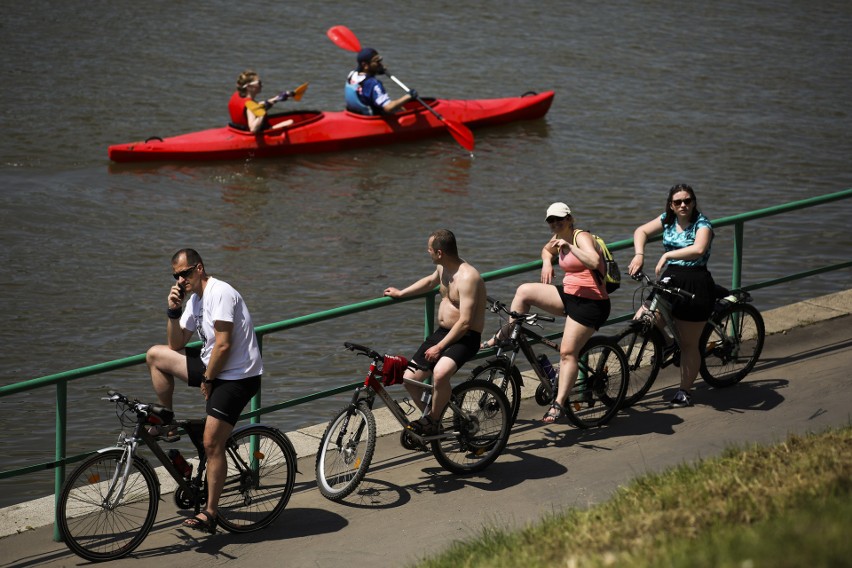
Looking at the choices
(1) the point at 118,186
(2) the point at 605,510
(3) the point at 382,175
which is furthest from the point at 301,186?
(2) the point at 605,510

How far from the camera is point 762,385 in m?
9.52

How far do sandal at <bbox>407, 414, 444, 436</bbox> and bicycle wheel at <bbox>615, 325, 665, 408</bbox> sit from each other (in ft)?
5.45

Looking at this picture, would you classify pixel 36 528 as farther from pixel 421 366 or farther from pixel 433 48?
pixel 433 48

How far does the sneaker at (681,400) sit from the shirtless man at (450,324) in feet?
6.11

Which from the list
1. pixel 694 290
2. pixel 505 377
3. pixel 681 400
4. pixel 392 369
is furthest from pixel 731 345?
pixel 392 369

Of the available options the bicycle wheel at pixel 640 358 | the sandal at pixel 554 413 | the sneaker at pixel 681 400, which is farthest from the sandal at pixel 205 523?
the sneaker at pixel 681 400

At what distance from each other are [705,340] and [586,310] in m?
1.27

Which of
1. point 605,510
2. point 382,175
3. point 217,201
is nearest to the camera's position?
point 605,510

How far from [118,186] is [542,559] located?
49.2ft

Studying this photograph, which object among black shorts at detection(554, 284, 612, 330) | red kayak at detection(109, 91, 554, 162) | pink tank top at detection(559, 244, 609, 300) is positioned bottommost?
black shorts at detection(554, 284, 612, 330)

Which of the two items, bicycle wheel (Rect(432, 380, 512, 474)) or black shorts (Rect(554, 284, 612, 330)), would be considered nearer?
bicycle wheel (Rect(432, 380, 512, 474))

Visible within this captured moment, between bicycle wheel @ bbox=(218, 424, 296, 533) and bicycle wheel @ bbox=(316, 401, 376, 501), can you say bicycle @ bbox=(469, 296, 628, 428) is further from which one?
bicycle wheel @ bbox=(218, 424, 296, 533)

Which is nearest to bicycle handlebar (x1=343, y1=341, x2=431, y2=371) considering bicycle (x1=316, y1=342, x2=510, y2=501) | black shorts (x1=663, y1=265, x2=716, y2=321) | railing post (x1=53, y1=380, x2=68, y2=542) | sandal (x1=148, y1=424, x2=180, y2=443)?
bicycle (x1=316, y1=342, x2=510, y2=501)

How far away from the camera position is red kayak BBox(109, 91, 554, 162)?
20.5 metres
